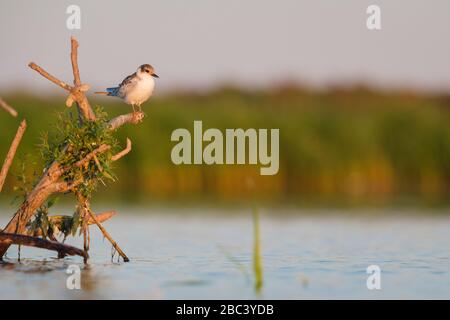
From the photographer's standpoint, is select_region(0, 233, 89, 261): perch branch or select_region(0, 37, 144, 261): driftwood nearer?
select_region(0, 233, 89, 261): perch branch

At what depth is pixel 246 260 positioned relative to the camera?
15.4 meters

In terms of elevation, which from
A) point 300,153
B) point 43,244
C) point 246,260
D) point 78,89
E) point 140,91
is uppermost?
point 140,91

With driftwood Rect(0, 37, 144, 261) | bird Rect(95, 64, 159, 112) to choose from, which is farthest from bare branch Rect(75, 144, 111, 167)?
bird Rect(95, 64, 159, 112)

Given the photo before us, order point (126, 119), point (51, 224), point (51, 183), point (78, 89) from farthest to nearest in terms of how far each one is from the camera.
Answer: point (126, 119) < point (51, 224) < point (51, 183) < point (78, 89)

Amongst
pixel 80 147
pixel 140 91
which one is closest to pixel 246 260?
pixel 140 91

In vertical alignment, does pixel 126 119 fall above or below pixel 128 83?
below

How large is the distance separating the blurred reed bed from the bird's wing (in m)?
11.7

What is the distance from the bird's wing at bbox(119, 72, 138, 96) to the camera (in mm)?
15570

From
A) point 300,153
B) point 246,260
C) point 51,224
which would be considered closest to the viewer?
point 51,224

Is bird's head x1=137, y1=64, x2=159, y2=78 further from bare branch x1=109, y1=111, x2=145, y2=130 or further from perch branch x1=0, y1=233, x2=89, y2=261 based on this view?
perch branch x1=0, y1=233, x2=89, y2=261

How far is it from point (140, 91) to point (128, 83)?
26cm

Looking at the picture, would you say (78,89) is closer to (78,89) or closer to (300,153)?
(78,89)

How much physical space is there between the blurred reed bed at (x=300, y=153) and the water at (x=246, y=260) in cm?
665
